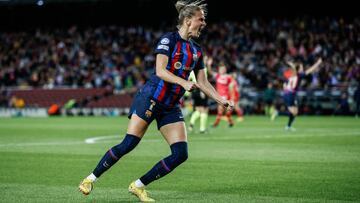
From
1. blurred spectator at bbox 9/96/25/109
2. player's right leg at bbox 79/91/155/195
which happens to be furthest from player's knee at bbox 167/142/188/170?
blurred spectator at bbox 9/96/25/109

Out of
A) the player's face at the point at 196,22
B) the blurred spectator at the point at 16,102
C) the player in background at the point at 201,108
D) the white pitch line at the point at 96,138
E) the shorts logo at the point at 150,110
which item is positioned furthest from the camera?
the blurred spectator at the point at 16,102

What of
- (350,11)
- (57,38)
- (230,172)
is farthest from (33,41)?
(230,172)

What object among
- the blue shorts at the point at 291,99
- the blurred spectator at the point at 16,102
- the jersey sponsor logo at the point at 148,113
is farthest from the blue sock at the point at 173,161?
the blurred spectator at the point at 16,102

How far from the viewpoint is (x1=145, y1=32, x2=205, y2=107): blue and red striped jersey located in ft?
29.4

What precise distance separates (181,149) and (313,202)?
176 cm

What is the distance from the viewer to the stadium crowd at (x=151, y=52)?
39031 millimetres

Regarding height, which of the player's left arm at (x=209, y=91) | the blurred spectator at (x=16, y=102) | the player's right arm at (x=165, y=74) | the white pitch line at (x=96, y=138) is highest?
the player's right arm at (x=165, y=74)

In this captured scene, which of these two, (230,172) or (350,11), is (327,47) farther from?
(230,172)

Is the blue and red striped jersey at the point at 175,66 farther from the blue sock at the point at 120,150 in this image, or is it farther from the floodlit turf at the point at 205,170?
the floodlit turf at the point at 205,170

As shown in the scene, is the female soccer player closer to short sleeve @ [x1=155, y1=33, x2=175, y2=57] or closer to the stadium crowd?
short sleeve @ [x1=155, y1=33, x2=175, y2=57]

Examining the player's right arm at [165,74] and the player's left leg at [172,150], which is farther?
the player's left leg at [172,150]

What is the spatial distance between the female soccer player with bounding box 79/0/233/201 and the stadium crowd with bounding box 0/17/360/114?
1166 inches

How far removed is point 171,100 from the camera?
910 cm

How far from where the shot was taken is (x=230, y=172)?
492 inches
